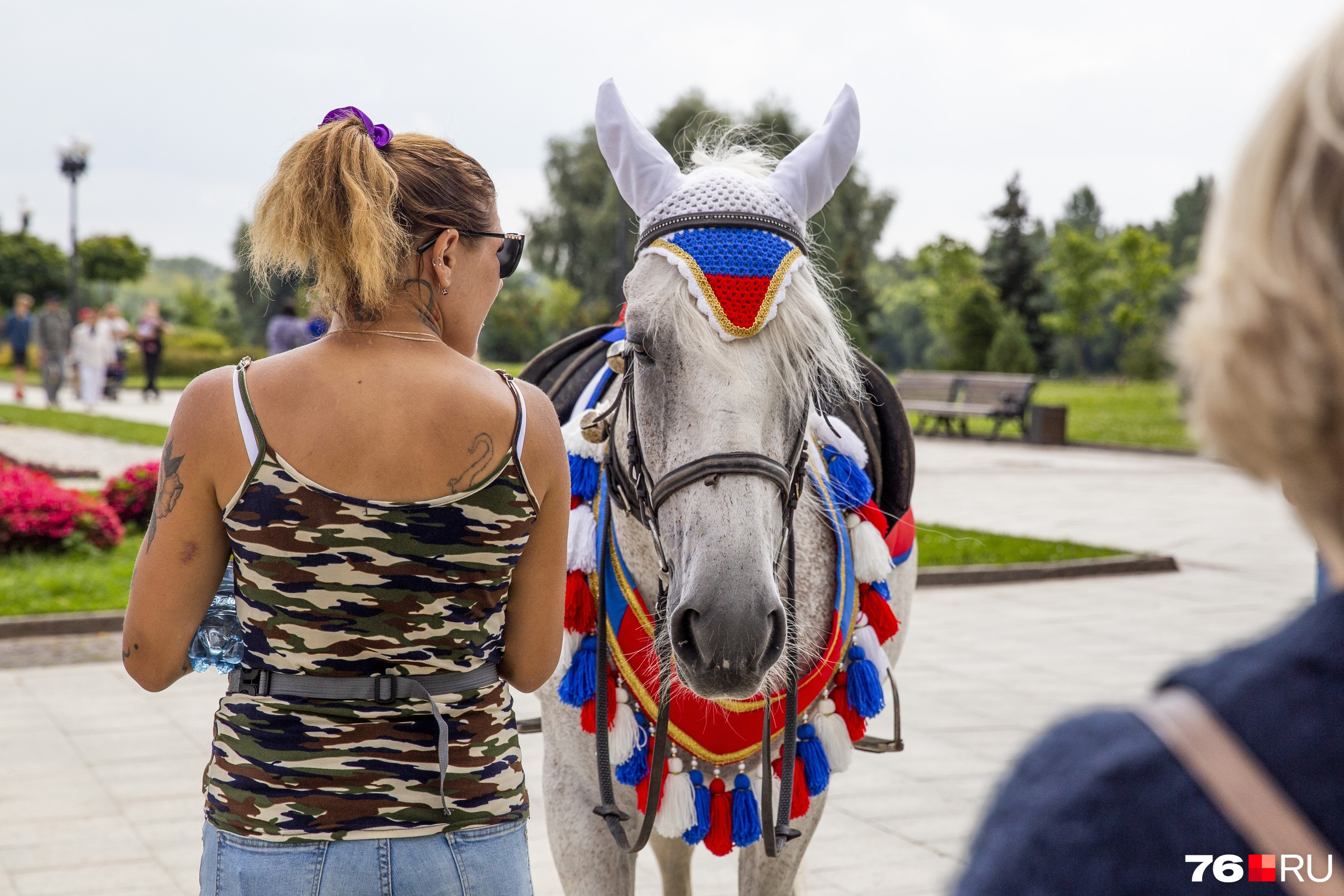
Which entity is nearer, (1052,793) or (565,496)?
(1052,793)

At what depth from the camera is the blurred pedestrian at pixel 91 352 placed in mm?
25516

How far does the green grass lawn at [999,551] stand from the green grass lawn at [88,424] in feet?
38.0

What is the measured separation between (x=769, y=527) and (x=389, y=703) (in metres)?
0.75

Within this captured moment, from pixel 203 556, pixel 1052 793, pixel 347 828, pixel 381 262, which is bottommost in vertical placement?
pixel 347 828

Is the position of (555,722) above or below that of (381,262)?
below

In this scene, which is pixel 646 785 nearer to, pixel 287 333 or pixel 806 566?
pixel 806 566

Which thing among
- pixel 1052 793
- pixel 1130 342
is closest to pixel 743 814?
pixel 1052 793

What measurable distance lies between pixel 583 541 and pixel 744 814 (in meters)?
0.70

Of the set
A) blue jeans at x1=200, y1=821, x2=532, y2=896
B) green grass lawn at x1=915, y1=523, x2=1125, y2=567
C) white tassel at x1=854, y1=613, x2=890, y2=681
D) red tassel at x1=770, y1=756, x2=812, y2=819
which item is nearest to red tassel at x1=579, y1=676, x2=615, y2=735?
red tassel at x1=770, y1=756, x2=812, y2=819

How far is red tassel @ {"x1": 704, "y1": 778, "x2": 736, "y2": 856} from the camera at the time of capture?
2.60 metres

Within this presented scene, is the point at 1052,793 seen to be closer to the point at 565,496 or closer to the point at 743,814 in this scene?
the point at 565,496

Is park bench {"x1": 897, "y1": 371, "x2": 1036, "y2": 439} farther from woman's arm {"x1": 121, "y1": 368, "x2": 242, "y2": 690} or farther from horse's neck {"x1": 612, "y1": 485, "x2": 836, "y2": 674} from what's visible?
woman's arm {"x1": 121, "y1": 368, "x2": 242, "y2": 690}

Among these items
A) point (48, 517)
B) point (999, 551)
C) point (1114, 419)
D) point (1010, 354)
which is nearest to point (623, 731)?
point (999, 551)

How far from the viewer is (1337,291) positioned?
703 millimetres
